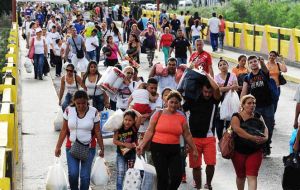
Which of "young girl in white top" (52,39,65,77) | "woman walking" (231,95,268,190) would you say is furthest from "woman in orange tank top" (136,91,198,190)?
"young girl in white top" (52,39,65,77)

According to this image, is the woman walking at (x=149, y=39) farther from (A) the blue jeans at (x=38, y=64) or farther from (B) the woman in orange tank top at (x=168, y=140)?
(B) the woman in orange tank top at (x=168, y=140)

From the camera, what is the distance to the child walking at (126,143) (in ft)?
36.1

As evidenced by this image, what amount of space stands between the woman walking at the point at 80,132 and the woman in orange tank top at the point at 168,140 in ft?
1.96

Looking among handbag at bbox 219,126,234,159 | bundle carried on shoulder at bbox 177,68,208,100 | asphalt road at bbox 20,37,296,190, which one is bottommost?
asphalt road at bbox 20,37,296,190

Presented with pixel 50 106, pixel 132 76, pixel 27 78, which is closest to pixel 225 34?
pixel 27 78

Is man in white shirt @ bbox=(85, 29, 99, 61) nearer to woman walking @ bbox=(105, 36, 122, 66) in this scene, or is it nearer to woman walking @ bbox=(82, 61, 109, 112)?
woman walking @ bbox=(105, 36, 122, 66)

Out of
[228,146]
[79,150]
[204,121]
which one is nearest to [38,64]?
[204,121]

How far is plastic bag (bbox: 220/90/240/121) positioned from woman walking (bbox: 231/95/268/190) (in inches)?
125

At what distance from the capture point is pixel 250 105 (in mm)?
10617

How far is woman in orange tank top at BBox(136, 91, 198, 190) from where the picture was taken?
10.5 m

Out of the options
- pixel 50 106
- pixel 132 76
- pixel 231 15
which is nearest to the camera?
pixel 132 76

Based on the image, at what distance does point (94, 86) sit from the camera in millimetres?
15602

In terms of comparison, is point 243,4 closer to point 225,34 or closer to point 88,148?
point 225,34

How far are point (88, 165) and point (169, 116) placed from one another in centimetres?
117
